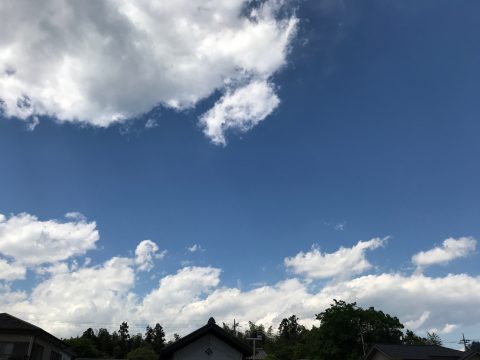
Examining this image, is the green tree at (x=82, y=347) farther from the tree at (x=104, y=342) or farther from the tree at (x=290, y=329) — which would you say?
the tree at (x=290, y=329)

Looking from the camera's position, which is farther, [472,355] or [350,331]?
[350,331]

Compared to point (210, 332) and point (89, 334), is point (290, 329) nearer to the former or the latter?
point (89, 334)

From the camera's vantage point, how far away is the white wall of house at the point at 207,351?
25875 millimetres

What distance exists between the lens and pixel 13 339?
35.7 metres

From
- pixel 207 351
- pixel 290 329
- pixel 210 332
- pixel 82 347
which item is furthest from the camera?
pixel 290 329

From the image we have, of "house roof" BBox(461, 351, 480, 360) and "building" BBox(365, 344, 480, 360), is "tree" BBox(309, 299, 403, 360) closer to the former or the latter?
"building" BBox(365, 344, 480, 360)

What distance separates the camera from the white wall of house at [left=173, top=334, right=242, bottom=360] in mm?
25875

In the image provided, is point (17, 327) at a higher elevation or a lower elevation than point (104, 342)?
lower

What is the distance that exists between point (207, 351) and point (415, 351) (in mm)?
38710

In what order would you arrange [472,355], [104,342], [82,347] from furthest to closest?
[104,342] < [82,347] < [472,355]

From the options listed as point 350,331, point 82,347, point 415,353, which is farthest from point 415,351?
point 82,347

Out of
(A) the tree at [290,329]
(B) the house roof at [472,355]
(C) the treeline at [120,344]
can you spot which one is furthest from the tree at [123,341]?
(B) the house roof at [472,355]

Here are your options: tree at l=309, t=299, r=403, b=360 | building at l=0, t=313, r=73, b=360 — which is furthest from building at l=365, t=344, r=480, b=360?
building at l=0, t=313, r=73, b=360

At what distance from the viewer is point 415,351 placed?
53531 mm
